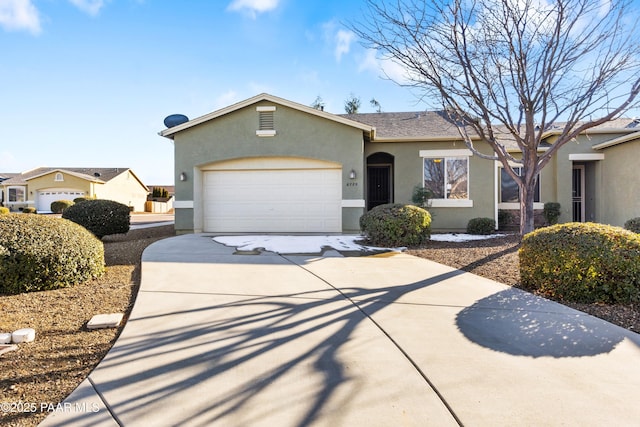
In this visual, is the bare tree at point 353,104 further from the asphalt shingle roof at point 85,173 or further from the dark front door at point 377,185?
the asphalt shingle roof at point 85,173

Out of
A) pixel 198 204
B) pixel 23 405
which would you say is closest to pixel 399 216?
pixel 198 204

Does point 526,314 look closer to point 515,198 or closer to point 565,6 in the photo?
point 565,6

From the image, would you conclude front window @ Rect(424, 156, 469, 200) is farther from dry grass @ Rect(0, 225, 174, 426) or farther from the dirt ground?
dry grass @ Rect(0, 225, 174, 426)

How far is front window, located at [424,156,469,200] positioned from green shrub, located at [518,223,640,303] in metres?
8.25

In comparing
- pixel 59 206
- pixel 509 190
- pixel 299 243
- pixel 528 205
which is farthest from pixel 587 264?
pixel 59 206

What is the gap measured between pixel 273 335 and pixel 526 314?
314 centimetres

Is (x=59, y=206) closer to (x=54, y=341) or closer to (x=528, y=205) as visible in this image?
(x=54, y=341)

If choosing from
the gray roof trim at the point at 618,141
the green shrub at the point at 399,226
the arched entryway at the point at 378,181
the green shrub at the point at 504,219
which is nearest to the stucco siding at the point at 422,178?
the green shrub at the point at 504,219

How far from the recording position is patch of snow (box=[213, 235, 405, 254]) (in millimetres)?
9094

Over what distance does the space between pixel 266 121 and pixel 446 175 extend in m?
7.09

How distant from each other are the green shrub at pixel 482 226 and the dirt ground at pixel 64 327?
4.92m

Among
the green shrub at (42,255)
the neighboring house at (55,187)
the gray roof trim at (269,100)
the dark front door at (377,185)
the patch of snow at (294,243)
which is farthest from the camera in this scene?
the neighboring house at (55,187)

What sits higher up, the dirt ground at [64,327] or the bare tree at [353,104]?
the bare tree at [353,104]

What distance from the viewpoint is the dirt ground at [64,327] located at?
8.81 feet
